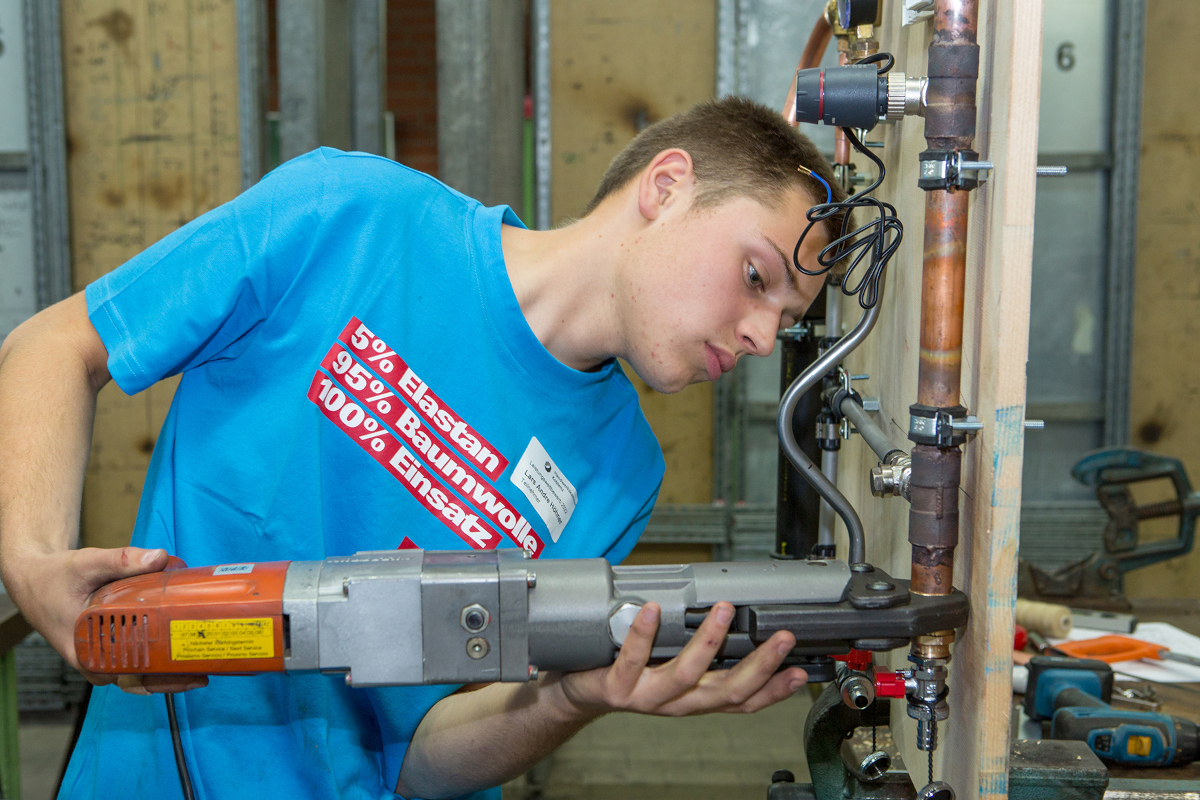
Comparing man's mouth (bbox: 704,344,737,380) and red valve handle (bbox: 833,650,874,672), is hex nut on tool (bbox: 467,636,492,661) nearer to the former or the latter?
red valve handle (bbox: 833,650,874,672)

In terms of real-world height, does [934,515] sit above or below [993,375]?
below

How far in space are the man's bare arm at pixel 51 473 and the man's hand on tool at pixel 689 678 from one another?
1.24ft

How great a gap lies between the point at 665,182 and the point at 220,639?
0.68 m

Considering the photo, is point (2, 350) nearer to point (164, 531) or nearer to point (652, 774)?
point (164, 531)

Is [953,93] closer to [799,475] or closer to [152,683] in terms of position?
[799,475]

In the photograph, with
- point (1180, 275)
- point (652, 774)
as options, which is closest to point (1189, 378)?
point (1180, 275)

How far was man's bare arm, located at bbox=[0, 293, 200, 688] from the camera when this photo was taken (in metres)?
0.77

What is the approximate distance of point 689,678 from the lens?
30.0 inches

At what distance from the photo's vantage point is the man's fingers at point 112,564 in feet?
2.49

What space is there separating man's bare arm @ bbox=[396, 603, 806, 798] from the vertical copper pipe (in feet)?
0.48

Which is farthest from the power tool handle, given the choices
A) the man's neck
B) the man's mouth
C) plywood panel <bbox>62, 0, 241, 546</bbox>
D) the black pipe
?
plywood panel <bbox>62, 0, 241, 546</bbox>

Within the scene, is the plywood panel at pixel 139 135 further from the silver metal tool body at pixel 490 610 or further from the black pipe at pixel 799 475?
the silver metal tool body at pixel 490 610

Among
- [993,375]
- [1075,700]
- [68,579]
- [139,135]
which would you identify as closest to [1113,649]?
[1075,700]

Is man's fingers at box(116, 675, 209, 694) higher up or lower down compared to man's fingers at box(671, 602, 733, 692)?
lower down
